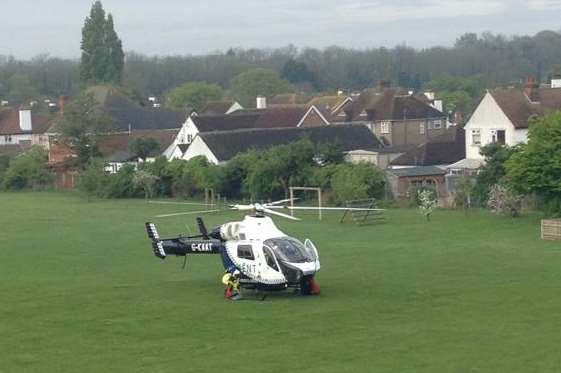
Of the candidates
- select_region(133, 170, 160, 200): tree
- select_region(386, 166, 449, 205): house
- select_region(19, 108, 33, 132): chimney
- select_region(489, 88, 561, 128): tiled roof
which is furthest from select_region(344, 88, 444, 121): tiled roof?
select_region(19, 108, 33, 132): chimney

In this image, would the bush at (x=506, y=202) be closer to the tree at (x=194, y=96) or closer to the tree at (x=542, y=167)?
the tree at (x=542, y=167)

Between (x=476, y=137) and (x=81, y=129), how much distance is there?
Answer: 25473mm

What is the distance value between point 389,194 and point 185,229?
11573mm

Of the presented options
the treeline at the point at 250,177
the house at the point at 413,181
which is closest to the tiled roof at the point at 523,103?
the house at the point at 413,181

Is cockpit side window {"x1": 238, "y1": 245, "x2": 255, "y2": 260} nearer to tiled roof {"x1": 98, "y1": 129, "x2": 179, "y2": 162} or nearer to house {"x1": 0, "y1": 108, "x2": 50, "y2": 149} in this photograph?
tiled roof {"x1": 98, "y1": 129, "x2": 179, "y2": 162}

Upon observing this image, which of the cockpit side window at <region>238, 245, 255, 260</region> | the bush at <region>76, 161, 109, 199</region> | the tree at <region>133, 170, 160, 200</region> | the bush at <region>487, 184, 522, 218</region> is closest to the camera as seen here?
the cockpit side window at <region>238, 245, 255, 260</region>

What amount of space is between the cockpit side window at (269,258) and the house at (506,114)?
3238 cm

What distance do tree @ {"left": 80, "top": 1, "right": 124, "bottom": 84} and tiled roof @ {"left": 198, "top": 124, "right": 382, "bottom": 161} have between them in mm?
61431

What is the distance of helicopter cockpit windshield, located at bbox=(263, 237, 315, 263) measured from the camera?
27.0m

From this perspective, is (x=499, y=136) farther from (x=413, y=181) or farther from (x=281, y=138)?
(x=281, y=138)

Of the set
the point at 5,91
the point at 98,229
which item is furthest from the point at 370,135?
the point at 5,91

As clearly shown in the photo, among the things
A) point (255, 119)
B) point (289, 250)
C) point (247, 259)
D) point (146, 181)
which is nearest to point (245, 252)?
point (247, 259)

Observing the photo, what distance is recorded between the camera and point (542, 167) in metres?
A: 40.0

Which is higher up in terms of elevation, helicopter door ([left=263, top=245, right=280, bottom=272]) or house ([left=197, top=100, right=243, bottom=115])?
house ([left=197, top=100, right=243, bottom=115])
